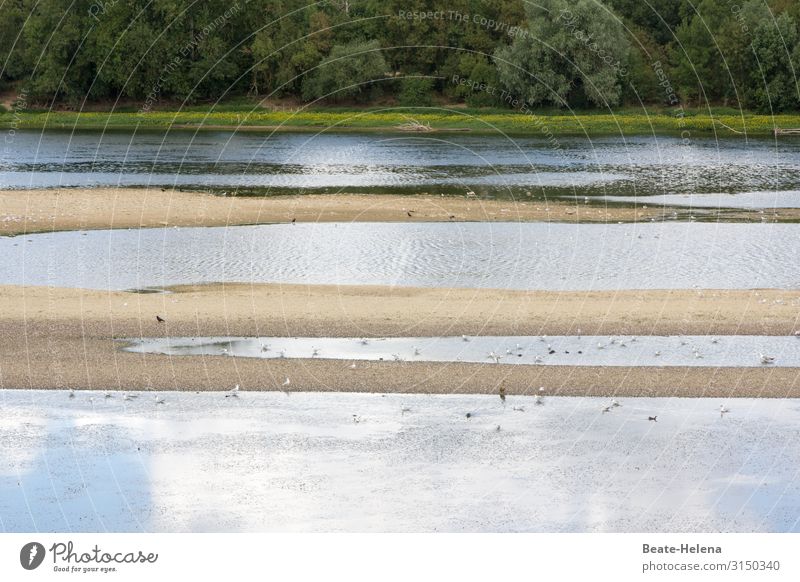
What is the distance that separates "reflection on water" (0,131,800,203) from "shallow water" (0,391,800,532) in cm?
4009

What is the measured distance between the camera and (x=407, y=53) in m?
112

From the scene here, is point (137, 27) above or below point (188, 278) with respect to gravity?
above

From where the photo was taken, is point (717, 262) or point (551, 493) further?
point (717, 262)

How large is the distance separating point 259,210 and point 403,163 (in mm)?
27524

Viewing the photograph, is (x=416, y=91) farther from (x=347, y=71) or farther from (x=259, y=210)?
(x=259, y=210)

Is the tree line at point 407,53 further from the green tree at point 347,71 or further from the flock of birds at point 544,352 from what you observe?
the flock of birds at point 544,352

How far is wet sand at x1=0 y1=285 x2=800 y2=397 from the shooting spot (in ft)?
90.2

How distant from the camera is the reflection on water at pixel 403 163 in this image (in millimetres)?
69625

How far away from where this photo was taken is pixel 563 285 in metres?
38.9

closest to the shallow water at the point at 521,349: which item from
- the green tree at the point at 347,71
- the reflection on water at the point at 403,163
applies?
the reflection on water at the point at 403,163

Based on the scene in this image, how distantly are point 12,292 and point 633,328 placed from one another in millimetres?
16333

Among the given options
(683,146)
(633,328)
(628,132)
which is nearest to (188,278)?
(633,328)

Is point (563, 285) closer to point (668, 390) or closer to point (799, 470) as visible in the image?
point (668, 390)

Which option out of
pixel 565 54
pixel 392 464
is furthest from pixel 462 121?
pixel 392 464
